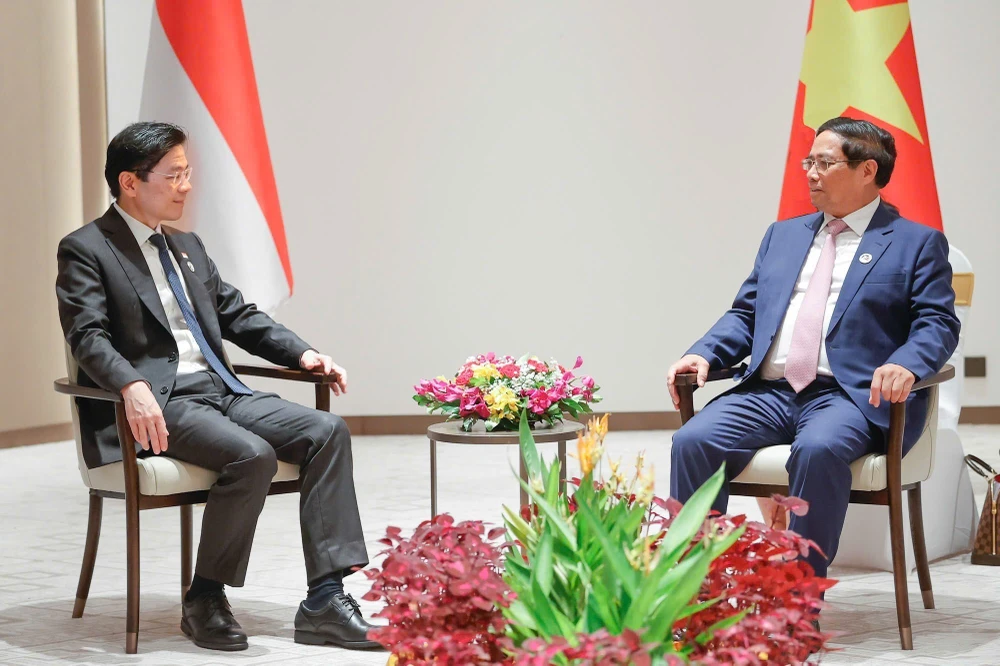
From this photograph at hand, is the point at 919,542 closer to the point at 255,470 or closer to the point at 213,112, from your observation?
the point at 255,470

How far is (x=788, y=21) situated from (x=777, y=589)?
6045mm

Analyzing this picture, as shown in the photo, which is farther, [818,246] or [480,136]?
[480,136]

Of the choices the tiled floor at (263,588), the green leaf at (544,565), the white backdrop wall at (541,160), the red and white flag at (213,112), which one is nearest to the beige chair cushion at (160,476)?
the tiled floor at (263,588)

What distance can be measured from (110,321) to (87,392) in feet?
0.78

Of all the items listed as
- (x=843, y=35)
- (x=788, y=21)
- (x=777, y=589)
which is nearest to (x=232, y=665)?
(x=777, y=589)

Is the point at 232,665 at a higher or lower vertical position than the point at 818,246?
lower

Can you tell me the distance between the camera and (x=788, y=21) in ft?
23.8

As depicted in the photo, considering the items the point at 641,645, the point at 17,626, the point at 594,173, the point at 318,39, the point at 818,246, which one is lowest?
the point at 17,626

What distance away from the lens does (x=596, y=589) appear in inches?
63.3

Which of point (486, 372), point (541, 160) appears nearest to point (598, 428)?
point (486, 372)

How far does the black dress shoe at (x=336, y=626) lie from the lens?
304cm

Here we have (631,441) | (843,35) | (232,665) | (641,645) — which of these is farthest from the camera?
(631,441)

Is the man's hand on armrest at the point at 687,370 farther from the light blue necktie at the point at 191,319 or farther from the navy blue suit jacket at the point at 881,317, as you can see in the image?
the light blue necktie at the point at 191,319

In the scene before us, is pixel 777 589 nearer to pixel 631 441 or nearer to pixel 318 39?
pixel 631 441
